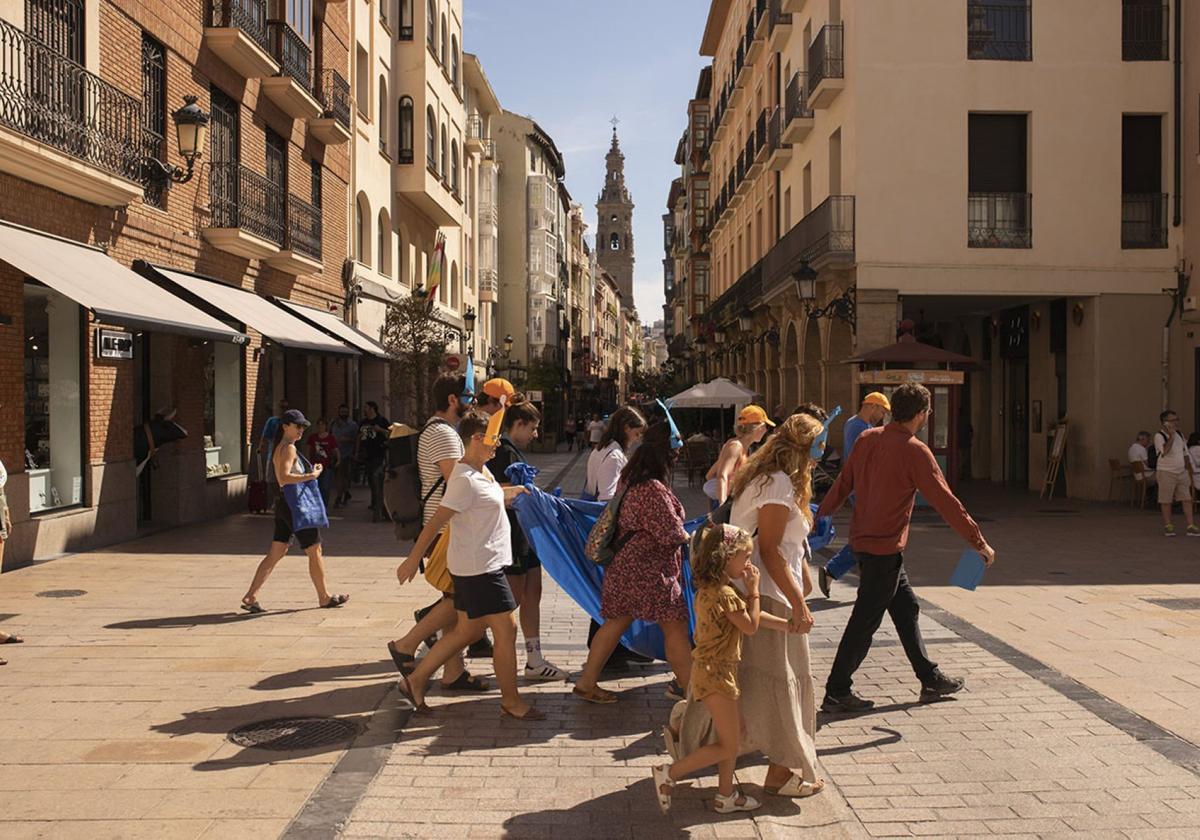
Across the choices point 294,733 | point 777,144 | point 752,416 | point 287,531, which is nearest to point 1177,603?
point 752,416

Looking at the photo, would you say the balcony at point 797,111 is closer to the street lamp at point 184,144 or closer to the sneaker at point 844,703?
the street lamp at point 184,144

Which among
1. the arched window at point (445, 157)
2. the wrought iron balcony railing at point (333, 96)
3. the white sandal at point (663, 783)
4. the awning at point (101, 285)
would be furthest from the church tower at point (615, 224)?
the white sandal at point (663, 783)

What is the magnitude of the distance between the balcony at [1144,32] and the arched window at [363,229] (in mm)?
15968

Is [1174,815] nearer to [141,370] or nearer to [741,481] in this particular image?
[741,481]

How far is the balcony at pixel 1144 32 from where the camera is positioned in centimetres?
2122

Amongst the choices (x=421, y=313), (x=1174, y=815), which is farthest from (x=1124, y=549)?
(x=421, y=313)

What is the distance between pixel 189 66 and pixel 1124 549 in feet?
46.9

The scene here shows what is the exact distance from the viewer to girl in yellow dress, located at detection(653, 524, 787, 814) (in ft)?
16.5

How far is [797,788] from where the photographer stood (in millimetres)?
5270

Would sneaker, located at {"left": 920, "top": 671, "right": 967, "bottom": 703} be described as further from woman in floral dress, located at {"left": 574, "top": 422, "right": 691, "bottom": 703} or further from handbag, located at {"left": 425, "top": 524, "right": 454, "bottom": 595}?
handbag, located at {"left": 425, "top": 524, "right": 454, "bottom": 595}

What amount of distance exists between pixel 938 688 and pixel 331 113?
61.8 feet

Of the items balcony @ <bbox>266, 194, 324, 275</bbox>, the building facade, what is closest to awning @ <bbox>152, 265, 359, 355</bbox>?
balcony @ <bbox>266, 194, 324, 275</bbox>

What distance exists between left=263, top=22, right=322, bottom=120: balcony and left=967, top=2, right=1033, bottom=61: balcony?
39.4 feet

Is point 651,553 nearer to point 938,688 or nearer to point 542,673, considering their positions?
point 542,673
